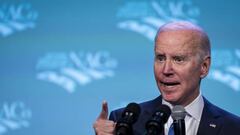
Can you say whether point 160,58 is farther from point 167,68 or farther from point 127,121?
point 127,121

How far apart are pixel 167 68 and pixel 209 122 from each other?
333mm

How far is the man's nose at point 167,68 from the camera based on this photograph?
2213 mm

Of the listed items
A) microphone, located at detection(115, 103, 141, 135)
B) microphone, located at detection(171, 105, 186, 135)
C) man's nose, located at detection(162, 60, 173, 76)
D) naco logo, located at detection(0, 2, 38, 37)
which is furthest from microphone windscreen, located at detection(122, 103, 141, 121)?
naco logo, located at detection(0, 2, 38, 37)

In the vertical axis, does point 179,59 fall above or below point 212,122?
above

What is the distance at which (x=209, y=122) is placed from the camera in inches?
92.3


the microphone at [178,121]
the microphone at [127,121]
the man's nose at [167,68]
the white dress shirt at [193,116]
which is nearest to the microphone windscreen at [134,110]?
the microphone at [127,121]

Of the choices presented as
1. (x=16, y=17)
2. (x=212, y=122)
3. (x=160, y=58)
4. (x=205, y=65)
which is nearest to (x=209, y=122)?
(x=212, y=122)

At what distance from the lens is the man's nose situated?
221 cm

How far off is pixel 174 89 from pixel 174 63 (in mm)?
114

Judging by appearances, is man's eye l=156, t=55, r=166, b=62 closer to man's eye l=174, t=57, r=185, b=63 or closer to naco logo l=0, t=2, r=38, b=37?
man's eye l=174, t=57, r=185, b=63

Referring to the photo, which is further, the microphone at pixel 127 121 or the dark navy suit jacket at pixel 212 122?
the dark navy suit jacket at pixel 212 122

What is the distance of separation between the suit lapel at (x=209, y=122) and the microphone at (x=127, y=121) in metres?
0.56

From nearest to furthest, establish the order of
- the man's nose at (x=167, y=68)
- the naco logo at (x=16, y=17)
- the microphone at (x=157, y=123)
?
the microphone at (x=157, y=123), the man's nose at (x=167, y=68), the naco logo at (x=16, y=17)

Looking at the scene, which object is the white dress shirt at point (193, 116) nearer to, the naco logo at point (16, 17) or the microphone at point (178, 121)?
the microphone at point (178, 121)
